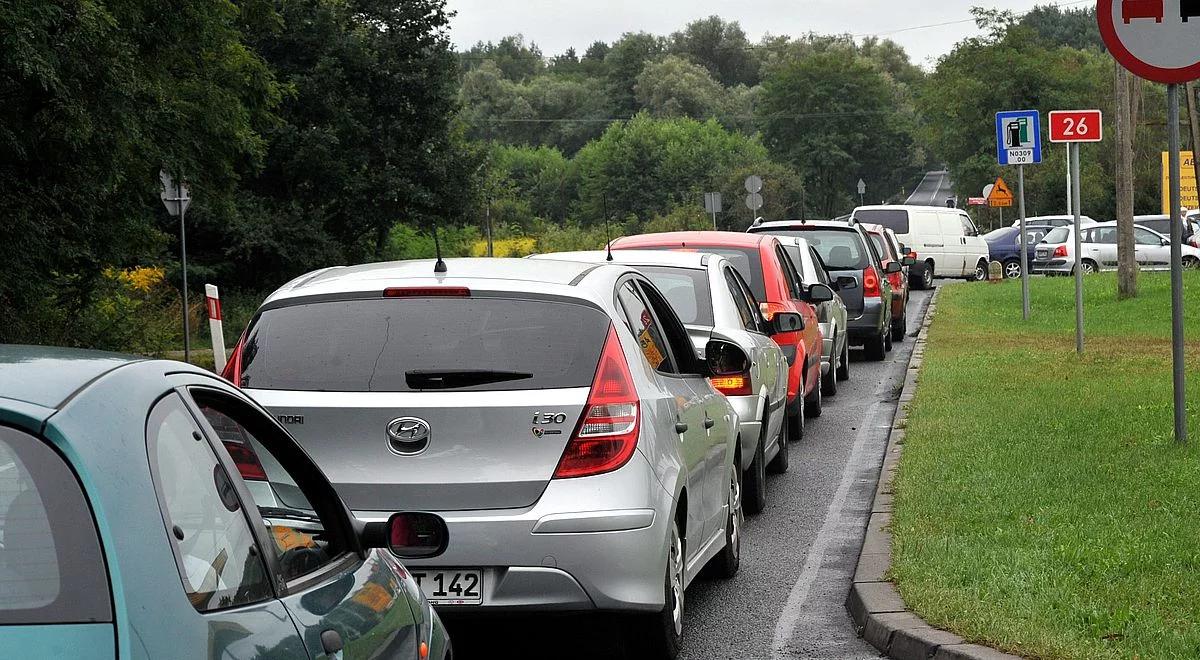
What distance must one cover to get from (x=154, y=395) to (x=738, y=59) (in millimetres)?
198141

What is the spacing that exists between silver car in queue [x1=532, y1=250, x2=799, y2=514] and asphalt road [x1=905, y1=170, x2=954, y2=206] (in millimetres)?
127920

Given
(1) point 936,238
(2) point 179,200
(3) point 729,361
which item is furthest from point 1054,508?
(1) point 936,238

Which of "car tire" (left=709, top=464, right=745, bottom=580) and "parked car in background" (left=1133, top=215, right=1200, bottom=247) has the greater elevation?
"car tire" (left=709, top=464, right=745, bottom=580)

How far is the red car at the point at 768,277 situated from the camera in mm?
13547

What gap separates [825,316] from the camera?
1688 centimetres

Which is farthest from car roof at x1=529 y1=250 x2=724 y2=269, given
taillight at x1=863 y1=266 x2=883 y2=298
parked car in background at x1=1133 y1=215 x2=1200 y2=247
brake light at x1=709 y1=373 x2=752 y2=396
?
parked car in background at x1=1133 y1=215 x2=1200 y2=247

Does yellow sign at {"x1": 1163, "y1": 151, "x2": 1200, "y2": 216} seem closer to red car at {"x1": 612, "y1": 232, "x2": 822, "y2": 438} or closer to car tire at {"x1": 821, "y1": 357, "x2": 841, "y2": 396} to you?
car tire at {"x1": 821, "y1": 357, "x2": 841, "y2": 396}

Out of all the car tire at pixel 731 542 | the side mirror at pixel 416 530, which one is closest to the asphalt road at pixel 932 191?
the car tire at pixel 731 542

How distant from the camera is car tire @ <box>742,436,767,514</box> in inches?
413

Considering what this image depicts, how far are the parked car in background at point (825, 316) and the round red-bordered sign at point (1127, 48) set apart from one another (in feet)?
21.2

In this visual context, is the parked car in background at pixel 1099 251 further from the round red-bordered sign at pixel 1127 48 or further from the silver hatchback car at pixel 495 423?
the silver hatchback car at pixel 495 423

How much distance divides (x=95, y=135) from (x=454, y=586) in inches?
539

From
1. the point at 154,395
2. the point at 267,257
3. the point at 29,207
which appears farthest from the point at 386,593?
the point at 267,257

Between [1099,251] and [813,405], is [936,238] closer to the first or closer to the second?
[1099,251]
